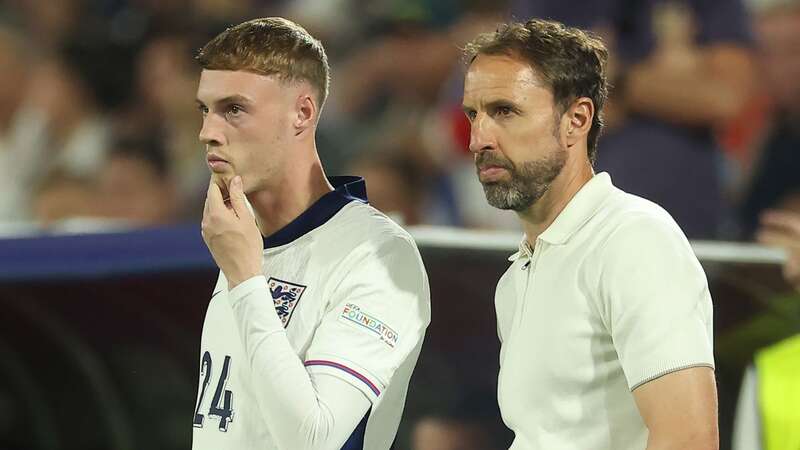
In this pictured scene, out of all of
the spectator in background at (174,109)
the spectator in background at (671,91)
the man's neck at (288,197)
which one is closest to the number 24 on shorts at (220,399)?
the man's neck at (288,197)

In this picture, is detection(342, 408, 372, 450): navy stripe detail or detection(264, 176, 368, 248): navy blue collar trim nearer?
detection(342, 408, 372, 450): navy stripe detail

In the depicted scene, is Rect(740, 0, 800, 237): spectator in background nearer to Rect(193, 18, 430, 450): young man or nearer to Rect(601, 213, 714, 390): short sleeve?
Rect(193, 18, 430, 450): young man

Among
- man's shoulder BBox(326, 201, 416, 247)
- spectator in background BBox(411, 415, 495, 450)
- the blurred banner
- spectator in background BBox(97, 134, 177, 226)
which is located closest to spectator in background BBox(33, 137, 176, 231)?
spectator in background BBox(97, 134, 177, 226)

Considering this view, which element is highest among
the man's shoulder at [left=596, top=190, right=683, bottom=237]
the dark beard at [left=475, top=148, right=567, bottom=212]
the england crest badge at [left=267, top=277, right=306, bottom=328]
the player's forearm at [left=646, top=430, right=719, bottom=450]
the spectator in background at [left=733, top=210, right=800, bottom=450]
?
the dark beard at [left=475, top=148, right=567, bottom=212]

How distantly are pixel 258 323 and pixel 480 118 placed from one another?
1.67 feet

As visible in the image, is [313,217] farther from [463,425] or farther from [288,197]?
[463,425]

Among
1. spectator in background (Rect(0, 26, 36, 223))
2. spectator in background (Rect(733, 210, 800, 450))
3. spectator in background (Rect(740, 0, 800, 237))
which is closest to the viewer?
spectator in background (Rect(733, 210, 800, 450))

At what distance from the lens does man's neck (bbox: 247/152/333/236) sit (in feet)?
8.57

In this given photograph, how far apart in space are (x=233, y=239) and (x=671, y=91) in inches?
102

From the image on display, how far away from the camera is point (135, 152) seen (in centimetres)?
690

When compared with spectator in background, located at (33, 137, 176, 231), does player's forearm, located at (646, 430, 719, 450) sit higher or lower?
lower

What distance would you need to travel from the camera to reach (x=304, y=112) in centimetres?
259

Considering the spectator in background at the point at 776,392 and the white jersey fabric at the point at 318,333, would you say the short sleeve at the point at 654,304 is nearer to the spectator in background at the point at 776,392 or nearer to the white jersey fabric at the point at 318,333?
the white jersey fabric at the point at 318,333

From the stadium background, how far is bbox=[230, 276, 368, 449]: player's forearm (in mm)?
1142
